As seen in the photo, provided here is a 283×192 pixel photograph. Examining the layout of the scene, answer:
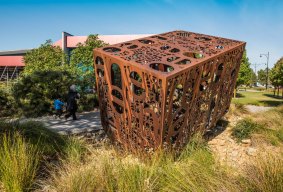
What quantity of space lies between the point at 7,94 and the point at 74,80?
9.45ft

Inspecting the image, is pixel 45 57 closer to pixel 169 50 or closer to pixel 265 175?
pixel 169 50

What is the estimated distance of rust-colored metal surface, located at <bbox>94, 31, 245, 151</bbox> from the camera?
4562 mm

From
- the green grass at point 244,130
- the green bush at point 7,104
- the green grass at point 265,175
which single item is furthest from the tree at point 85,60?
the green grass at point 265,175

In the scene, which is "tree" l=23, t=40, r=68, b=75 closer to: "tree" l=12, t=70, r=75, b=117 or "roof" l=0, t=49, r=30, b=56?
"tree" l=12, t=70, r=75, b=117

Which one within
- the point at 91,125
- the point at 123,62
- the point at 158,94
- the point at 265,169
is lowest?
the point at 91,125

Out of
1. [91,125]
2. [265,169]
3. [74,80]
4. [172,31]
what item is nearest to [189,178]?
[265,169]

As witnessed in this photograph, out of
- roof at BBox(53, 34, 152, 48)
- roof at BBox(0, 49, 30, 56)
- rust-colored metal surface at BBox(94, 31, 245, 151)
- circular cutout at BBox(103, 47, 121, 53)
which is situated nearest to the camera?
rust-colored metal surface at BBox(94, 31, 245, 151)

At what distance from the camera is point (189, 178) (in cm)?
322

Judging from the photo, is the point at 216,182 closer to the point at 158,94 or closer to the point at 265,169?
the point at 265,169

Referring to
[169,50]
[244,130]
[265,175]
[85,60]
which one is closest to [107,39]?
[85,60]

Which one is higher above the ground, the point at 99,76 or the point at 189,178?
the point at 99,76

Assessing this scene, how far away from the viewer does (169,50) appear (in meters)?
5.58

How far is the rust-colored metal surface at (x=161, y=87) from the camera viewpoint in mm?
4562

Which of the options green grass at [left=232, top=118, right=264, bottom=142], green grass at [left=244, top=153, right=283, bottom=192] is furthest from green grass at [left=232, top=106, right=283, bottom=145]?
green grass at [left=244, top=153, right=283, bottom=192]
